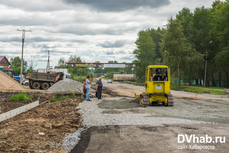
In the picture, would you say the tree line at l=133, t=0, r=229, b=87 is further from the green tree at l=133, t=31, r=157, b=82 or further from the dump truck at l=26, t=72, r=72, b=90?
the dump truck at l=26, t=72, r=72, b=90

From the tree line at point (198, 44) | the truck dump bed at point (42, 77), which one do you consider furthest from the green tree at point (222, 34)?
the truck dump bed at point (42, 77)

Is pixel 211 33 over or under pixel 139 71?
over

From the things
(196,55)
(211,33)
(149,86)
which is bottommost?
(149,86)

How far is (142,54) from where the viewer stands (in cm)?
5950

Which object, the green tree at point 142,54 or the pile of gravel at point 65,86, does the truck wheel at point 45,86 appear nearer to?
the pile of gravel at point 65,86

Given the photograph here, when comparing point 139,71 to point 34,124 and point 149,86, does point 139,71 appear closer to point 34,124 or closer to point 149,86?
point 149,86

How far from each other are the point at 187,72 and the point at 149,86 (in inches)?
1134

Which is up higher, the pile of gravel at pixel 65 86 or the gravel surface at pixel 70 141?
the pile of gravel at pixel 65 86

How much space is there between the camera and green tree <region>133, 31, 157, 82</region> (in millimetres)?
57938

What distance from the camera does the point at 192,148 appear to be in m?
5.66

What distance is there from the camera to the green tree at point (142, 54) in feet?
190

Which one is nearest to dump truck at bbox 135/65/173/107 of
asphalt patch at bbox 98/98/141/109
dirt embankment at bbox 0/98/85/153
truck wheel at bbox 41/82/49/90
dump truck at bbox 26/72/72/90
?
asphalt patch at bbox 98/98/141/109

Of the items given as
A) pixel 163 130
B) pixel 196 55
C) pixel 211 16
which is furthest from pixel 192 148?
pixel 211 16

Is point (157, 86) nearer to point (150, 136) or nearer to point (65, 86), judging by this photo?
point (150, 136)
